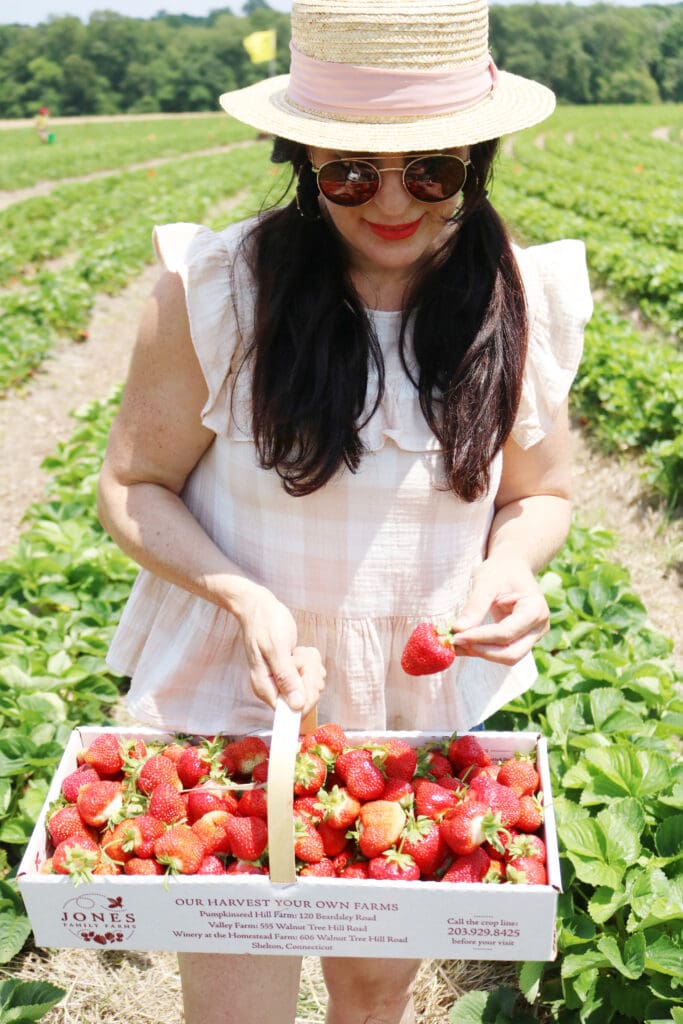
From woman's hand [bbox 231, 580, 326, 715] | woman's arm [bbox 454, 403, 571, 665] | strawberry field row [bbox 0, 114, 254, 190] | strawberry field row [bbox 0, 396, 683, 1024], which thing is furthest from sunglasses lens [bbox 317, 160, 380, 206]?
strawberry field row [bbox 0, 114, 254, 190]

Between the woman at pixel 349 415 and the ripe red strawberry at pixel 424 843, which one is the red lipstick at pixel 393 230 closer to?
the woman at pixel 349 415

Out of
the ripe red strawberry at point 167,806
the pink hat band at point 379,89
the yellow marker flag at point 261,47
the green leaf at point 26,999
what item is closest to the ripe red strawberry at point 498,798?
the ripe red strawberry at point 167,806

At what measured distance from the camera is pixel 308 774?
1512 mm

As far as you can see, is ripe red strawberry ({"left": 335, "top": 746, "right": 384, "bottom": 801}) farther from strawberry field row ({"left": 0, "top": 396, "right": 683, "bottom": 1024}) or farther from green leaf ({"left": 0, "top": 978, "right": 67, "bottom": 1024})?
green leaf ({"left": 0, "top": 978, "right": 67, "bottom": 1024})

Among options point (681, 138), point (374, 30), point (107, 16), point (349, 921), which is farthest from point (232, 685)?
point (107, 16)

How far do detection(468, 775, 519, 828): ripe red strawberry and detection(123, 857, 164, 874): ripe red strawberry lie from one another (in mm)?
472

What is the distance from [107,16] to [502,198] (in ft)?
250

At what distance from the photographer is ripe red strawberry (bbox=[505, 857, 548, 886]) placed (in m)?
1.38

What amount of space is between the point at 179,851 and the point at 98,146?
39.6 metres

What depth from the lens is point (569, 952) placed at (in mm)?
2316

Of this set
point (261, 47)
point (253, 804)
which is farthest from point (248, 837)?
point (261, 47)

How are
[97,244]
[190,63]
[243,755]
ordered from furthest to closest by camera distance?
[190,63]
[97,244]
[243,755]

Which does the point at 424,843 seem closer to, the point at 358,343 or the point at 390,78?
the point at 358,343

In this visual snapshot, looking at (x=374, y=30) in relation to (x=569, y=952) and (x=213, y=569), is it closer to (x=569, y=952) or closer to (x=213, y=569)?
(x=213, y=569)
